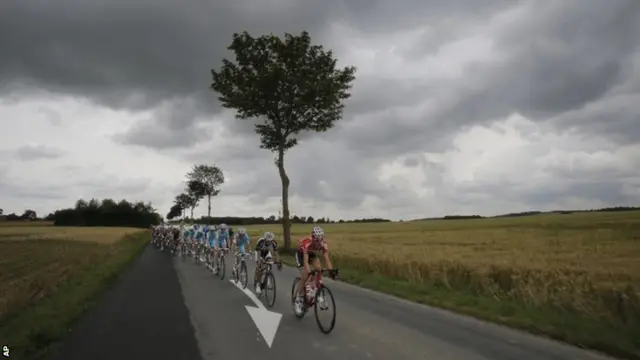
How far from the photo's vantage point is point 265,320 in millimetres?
10641

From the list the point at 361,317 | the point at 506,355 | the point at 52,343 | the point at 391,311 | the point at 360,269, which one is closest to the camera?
the point at 506,355

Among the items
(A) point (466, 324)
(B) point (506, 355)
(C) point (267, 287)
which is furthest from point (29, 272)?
(B) point (506, 355)

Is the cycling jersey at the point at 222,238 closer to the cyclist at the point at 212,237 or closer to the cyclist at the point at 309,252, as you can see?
the cyclist at the point at 212,237

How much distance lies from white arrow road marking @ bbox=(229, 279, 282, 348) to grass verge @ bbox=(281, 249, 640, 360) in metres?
4.04

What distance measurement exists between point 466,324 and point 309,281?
311 cm

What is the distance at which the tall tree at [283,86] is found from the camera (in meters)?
34.8

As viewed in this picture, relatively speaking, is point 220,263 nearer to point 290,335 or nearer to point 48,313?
point 48,313

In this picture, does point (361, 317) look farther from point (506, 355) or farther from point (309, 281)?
point (506, 355)

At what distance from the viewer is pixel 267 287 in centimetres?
1305

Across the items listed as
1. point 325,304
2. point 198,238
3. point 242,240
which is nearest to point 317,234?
point 325,304

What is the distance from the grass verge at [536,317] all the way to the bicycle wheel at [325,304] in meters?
3.55

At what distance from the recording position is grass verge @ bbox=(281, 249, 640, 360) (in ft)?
27.8

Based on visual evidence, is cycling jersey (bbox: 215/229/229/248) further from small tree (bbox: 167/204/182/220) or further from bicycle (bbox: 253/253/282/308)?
small tree (bbox: 167/204/182/220)

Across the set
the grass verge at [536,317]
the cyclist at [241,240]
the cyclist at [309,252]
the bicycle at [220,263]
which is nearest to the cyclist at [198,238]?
the bicycle at [220,263]
